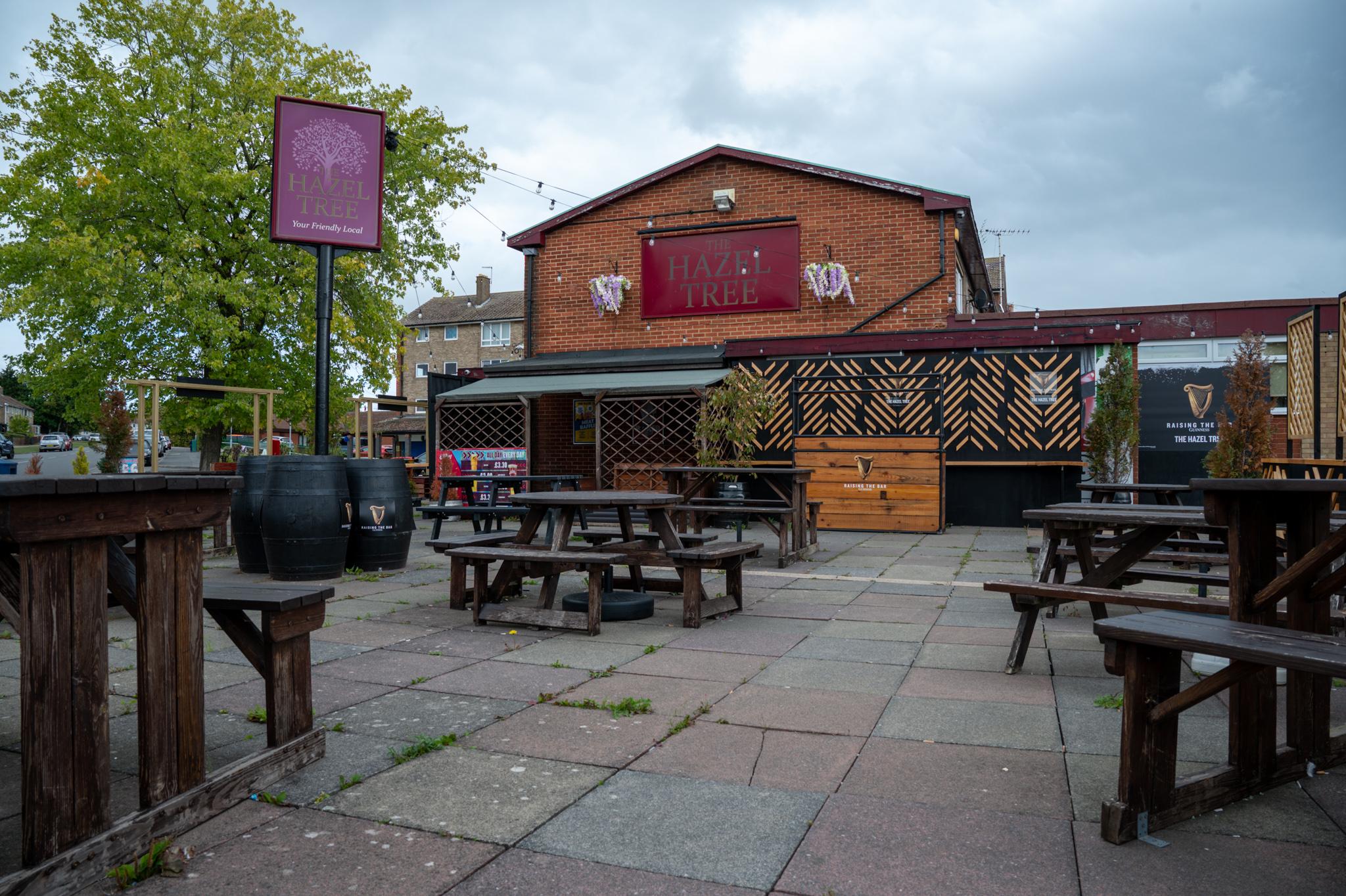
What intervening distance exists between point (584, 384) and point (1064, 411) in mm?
7390

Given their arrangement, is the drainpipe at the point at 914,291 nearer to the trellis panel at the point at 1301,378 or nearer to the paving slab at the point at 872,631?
the trellis panel at the point at 1301,378

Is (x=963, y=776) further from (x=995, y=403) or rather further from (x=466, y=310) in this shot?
(x=466, y=310)

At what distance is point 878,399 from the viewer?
1361 centimetres

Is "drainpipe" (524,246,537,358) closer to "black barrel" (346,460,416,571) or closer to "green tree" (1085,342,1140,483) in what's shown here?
"black barrel" (346,460,416,571)

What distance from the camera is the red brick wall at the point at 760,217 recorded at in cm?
1566

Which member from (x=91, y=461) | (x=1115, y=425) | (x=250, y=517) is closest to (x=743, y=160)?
(x=1115, y=425)

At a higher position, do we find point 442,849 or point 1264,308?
point 1264,308

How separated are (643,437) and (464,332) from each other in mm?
35396

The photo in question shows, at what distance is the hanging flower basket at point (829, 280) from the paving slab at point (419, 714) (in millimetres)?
13180

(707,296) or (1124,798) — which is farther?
(707,296)

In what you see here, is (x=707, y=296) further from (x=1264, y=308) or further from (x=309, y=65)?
(x=309, y=65)

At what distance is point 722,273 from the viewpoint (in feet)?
55.8

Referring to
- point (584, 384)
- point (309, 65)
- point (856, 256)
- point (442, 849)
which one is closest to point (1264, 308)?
point (856, 256)

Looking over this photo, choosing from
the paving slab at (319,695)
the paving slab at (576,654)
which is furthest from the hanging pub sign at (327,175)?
the paving slab at (319,695)
